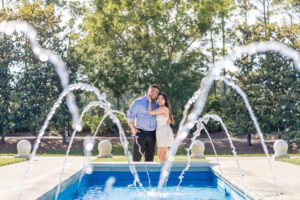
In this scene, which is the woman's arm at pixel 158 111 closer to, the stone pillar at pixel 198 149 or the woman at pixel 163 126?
the woman at pixel 163 126

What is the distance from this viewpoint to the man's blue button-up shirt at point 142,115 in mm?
10219

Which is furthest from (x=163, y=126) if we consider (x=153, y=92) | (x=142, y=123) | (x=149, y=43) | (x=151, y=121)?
(x=149, y=43)

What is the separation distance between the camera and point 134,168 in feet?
33.5

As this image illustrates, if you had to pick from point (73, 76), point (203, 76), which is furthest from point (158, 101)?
point (73, 76)

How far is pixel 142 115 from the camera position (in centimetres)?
1035

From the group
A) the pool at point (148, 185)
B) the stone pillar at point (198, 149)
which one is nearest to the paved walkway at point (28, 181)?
the pool at point (148, 185)

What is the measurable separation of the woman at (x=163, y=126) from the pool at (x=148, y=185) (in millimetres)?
361

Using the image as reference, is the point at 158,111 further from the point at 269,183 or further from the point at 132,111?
the point at 269,183

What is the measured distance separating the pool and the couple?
48cm

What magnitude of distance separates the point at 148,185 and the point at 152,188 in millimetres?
306

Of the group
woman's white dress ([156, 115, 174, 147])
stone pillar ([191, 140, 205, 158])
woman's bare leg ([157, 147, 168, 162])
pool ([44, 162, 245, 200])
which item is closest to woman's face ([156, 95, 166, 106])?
woman's white dress ([156, 115, 174, 147])

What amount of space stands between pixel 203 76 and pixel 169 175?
13639mm

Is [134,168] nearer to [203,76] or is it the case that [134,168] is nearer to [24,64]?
[203,76]

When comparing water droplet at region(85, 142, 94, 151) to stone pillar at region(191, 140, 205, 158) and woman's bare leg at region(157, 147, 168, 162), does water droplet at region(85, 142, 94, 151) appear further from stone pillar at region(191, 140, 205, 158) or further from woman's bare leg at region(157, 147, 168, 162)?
woman's bare leg at region(157, 147, 168, 162)
